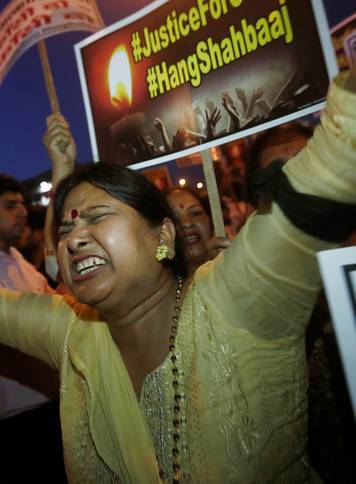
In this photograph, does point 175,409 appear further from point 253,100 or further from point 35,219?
point 35,219

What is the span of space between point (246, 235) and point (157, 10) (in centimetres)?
139

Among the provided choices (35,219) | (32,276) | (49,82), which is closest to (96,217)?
(49,82)

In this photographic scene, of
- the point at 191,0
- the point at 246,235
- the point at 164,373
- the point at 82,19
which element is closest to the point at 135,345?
the point at 164,373

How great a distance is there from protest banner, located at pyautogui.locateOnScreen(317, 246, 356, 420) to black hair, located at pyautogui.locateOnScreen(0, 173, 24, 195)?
8.65ft

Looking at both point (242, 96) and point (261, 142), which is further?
point (261, 142)

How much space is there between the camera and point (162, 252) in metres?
1.33

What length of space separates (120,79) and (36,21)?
2.69ft

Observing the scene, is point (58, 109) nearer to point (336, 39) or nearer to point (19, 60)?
point (19, 60)

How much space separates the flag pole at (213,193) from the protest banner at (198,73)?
65 mm

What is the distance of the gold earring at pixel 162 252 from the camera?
1312 mm

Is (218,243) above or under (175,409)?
above

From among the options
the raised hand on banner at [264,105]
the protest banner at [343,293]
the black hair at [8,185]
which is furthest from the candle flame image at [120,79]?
the protest banner at [343,293]

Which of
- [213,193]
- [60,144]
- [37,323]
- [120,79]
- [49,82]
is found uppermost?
[49,82]

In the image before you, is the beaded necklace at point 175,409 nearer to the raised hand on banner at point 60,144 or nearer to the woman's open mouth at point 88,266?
the woman's open mouth at point 88,266
